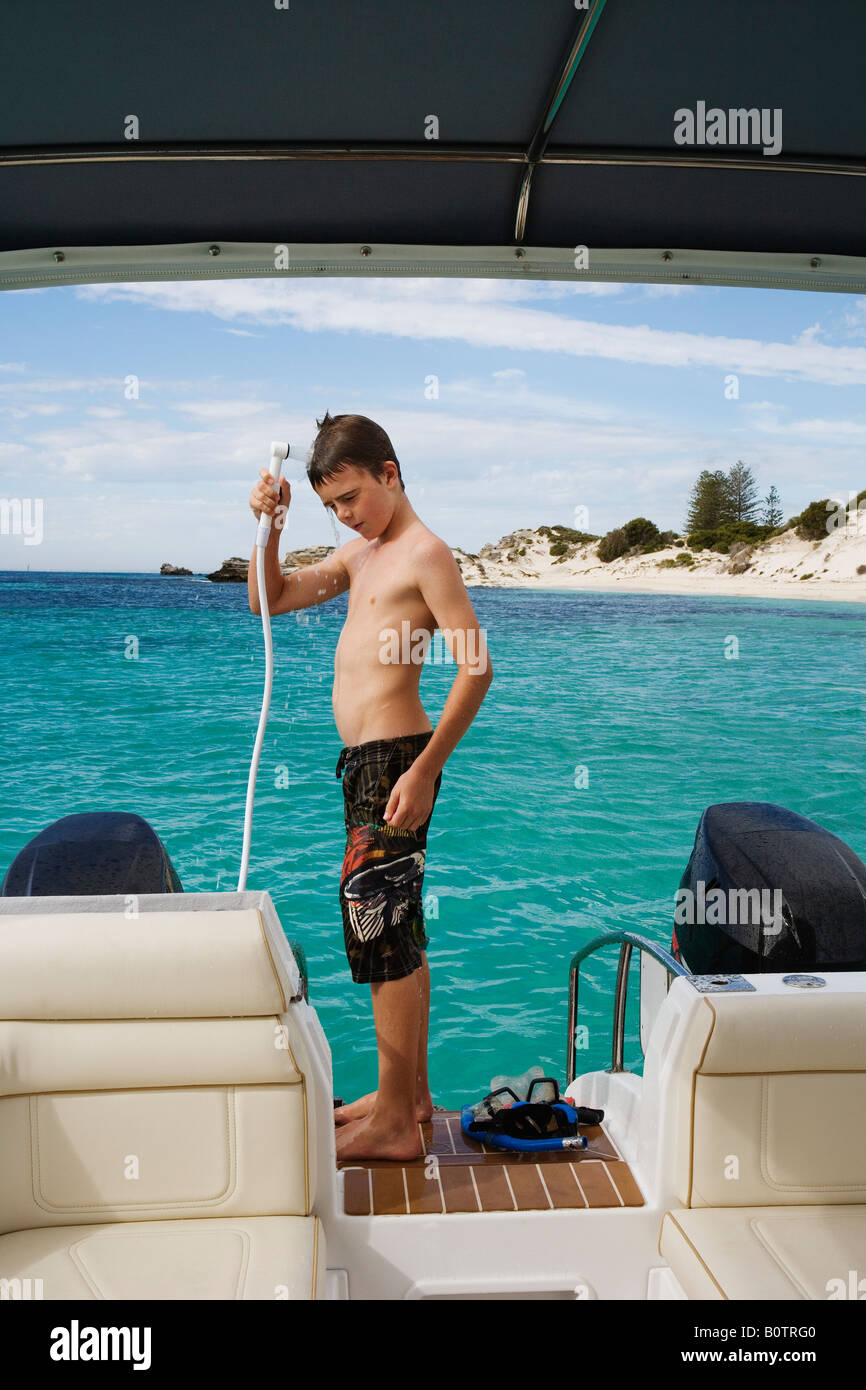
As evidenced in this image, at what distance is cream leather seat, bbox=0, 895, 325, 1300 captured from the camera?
1.44 m

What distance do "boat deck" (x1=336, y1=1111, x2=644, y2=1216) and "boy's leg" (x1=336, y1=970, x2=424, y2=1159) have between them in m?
0.02

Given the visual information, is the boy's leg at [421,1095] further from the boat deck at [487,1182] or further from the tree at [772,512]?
the tree at [772,512]

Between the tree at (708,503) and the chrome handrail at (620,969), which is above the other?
the tree at (708,503)

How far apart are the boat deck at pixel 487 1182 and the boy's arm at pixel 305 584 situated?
1108 mm

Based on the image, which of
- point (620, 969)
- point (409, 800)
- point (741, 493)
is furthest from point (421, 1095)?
point (741, 493)

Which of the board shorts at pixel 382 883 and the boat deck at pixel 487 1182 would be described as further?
the board shorts at pixel 382 883

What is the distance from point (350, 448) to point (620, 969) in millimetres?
1264

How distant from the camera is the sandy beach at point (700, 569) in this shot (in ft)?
91.4

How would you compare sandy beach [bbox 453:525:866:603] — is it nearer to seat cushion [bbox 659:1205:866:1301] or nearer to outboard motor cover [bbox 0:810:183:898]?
outboard motor cover [bbox 0:810:183:898]

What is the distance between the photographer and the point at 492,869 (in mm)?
8984

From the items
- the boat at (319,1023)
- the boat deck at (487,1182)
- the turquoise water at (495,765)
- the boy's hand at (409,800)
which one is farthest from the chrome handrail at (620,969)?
the turquoise water at (495,765)
